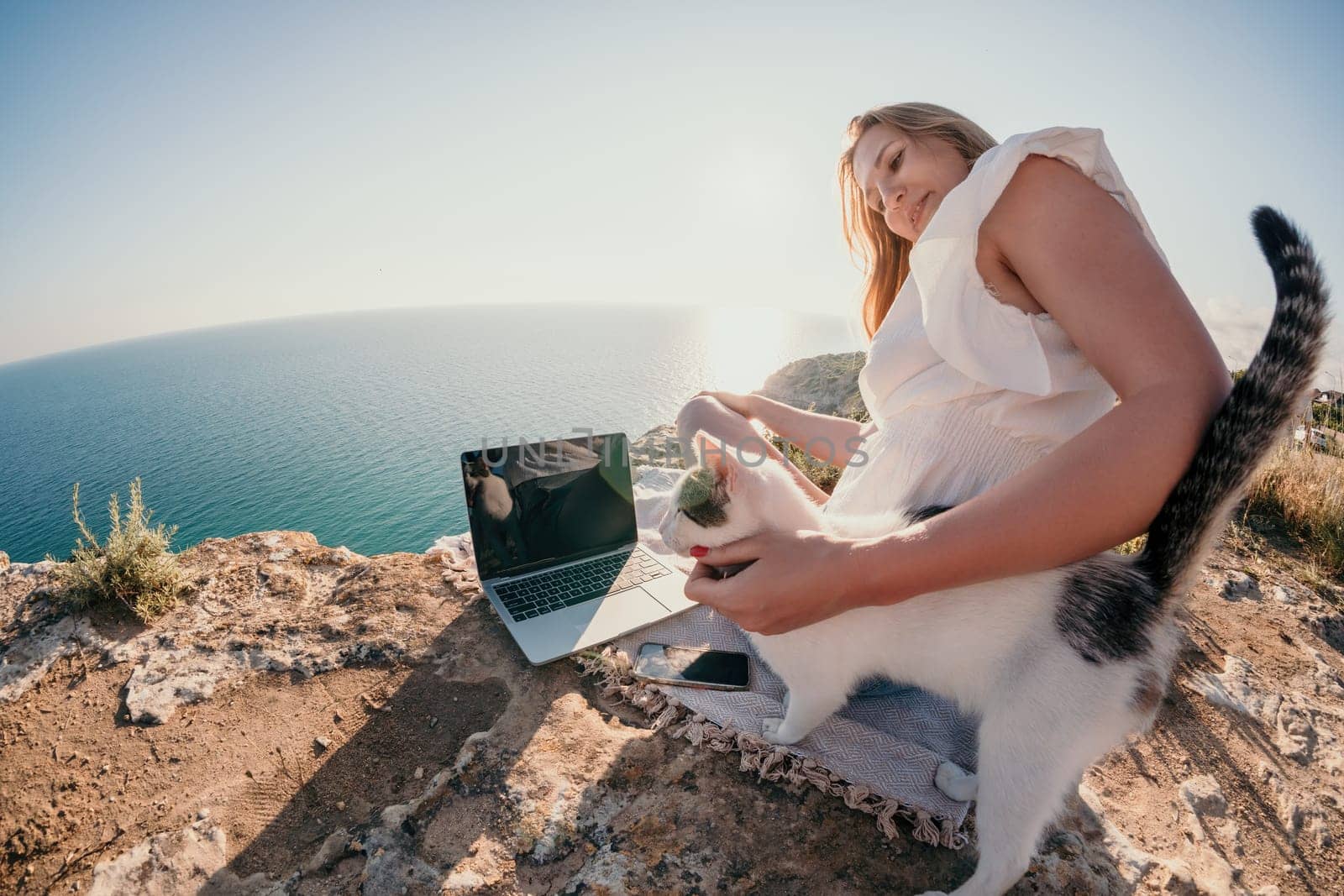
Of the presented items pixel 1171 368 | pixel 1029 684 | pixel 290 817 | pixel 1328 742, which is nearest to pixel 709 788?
pixel 1029 684

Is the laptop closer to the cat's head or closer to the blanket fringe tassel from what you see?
the blanket fringe tassel

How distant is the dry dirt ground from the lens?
55.2 inches

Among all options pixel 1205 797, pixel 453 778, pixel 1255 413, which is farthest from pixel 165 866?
pixel 1205 797

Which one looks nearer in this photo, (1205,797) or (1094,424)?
(1094,424)

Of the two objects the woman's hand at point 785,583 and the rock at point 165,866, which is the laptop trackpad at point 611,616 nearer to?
the woman's hand at point 785,583

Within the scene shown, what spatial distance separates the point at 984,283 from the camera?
1381 millimetres

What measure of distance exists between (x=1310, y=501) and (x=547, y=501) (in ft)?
17.4

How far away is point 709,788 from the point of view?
1.64 meters

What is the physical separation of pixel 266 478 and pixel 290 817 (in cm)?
547

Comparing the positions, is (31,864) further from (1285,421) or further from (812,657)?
(1285,421)

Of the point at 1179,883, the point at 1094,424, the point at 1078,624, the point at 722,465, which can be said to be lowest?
the point at 1179,883

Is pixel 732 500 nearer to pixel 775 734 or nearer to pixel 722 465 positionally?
pixel 722 465

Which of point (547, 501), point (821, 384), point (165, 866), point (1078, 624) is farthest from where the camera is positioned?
point (821, 384)

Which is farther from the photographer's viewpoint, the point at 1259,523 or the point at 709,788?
the point at 1259,523
